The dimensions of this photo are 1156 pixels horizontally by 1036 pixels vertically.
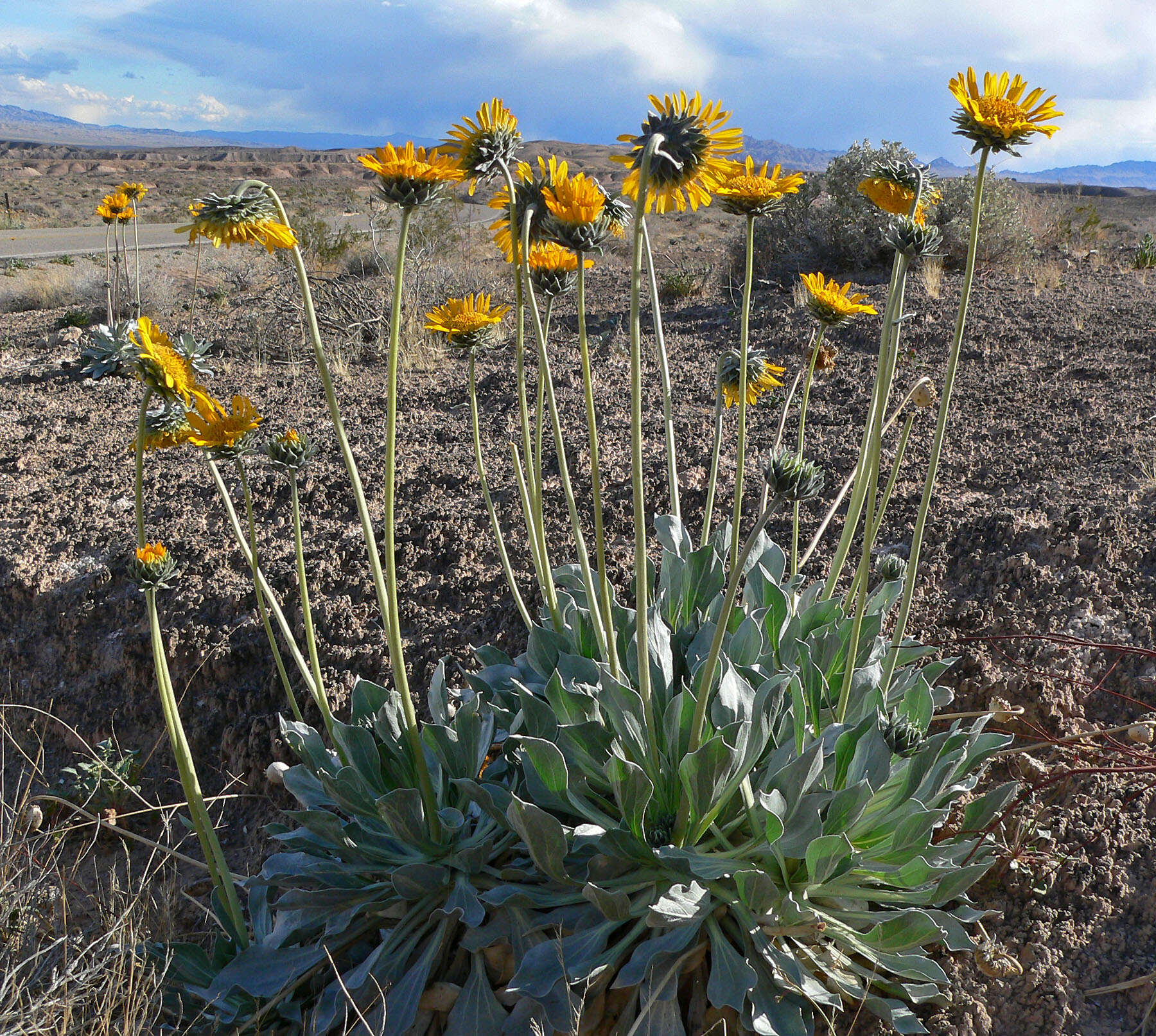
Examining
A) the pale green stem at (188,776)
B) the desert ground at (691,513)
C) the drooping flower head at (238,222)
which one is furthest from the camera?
the desert ground at (691,513)

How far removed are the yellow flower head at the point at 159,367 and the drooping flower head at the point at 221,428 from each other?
99 millimetres

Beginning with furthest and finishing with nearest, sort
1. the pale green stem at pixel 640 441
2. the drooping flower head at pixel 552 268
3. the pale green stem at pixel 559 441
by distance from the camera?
the drooping flower head at pixel 552 268 < the pale green stem at pixel 559 441 < the pale green stem at pixel 640 441

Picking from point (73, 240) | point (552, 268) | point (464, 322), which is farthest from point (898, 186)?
point (73, 240)

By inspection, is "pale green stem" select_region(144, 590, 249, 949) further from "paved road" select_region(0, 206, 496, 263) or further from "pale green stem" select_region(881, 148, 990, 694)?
"paved road" select_region(0, 206, 496, 263)

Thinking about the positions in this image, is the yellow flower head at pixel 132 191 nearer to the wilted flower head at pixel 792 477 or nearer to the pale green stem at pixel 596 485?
the pale green stem at pixel 596 485

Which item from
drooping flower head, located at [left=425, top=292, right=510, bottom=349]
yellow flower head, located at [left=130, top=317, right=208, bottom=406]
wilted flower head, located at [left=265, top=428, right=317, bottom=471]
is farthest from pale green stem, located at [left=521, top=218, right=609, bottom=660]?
yellow flower head, located at [left=130, top=317, right=208, bottom=406]

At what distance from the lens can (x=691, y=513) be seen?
12.2 ft

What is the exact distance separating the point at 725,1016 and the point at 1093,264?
9.45 m

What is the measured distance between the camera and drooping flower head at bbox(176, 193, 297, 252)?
134 centimetres

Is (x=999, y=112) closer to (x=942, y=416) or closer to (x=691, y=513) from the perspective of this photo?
(x=942, y=416)

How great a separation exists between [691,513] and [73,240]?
2710cm

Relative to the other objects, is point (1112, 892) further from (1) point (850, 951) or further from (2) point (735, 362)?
(2) point (735, 362)

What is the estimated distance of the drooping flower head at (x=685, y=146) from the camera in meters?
1.46

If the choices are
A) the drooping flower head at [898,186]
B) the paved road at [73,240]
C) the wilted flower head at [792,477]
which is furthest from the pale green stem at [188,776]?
the paved road at [73,240]
